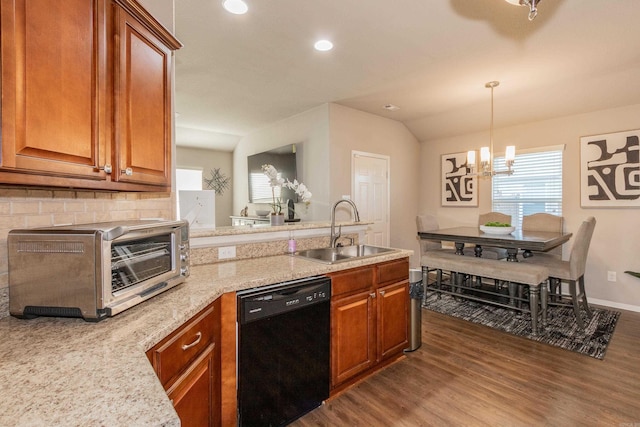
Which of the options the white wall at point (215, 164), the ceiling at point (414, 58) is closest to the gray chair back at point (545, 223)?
the ceiling at point (414, 58)

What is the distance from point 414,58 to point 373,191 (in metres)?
2.23

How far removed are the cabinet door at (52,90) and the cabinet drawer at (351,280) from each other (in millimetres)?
1352

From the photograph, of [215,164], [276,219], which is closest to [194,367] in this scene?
[276,219]

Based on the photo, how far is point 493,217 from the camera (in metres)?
4.51

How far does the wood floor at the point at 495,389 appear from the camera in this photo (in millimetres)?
1870

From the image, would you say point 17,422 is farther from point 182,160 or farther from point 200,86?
point 182,160

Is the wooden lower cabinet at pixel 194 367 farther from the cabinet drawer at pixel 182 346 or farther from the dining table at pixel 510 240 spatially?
the dining table at pixel 510 240

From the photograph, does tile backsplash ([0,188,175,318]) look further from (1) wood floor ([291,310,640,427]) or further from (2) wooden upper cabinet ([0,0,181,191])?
(1) wood floor ([291,310,640,427])

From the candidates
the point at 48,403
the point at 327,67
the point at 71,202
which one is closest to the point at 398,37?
the point at 327,67

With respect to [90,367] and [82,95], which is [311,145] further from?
[90,367]

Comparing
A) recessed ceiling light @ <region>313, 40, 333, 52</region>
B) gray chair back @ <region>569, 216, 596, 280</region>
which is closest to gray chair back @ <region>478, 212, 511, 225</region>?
gray chair back @ <region>569, 216, 596, 280</region>

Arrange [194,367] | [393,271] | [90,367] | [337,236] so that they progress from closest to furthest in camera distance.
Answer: [90,367], [194,367], [393,271], [337,236]

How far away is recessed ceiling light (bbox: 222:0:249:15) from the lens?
2150 millimetres

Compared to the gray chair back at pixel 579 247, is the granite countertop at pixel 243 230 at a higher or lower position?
higher
